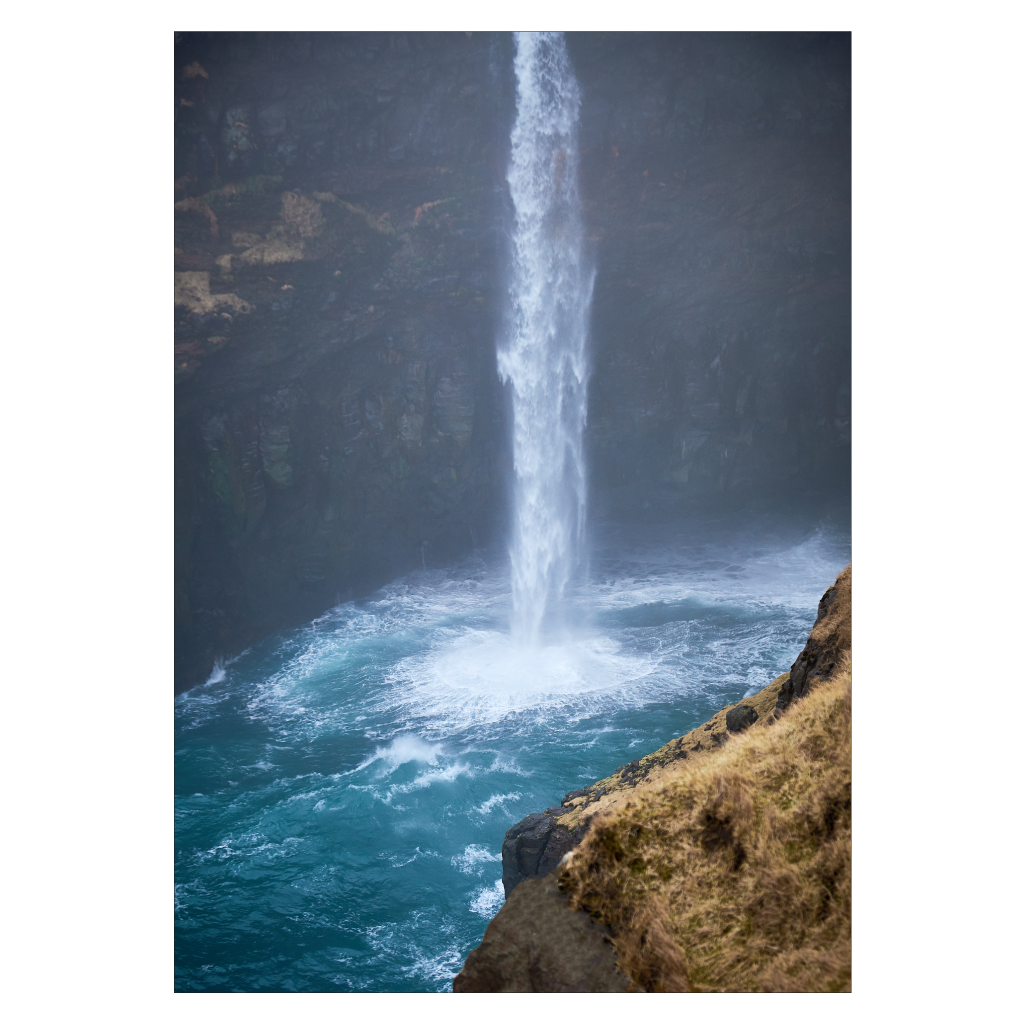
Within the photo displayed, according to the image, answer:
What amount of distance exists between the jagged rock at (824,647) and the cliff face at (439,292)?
1199 inches

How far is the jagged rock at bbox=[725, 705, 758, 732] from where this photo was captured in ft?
31.4

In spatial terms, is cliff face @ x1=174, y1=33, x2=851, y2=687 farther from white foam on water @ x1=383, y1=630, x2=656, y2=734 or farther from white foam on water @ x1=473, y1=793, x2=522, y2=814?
white foam on water @ x1=473, y1=793, x2=522, y2=814

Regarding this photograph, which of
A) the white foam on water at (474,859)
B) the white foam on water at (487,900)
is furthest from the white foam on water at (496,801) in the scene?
the white foam on water at (487,900)

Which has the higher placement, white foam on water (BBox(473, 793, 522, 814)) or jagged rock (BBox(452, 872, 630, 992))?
jagged rock (BBox(452, 872, 630, 992))

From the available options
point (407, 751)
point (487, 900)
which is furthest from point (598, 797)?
point (407, 751)

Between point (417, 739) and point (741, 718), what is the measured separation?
18.0 metres

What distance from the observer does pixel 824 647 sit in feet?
26.4

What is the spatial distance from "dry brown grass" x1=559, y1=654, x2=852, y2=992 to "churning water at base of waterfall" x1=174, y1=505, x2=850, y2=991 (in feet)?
38.4

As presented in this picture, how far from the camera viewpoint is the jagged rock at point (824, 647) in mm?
7684

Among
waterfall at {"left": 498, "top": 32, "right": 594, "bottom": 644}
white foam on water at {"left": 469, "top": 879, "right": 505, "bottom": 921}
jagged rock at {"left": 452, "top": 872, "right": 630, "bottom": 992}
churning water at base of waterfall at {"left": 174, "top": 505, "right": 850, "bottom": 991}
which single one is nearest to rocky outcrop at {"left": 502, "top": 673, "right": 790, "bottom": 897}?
jagged rock at {"left": 452, "top": 872, "right": 630, "bottom": 992}

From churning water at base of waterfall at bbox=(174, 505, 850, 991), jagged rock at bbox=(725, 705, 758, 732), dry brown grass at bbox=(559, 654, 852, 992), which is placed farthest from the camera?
churning water at base of waterfall at bbox=(174, 505, 850, 991)

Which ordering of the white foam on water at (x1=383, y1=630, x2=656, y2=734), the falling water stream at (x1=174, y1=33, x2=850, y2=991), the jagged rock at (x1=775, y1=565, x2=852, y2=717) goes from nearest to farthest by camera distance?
the jagged rock at (x1=775, y1=565, x2=852, y2=717), the falling water stream at (x1=174, y1=33, x2=850, y2=991), the white foam on water at (x1=383, y1=630, x2=656, y2=734)

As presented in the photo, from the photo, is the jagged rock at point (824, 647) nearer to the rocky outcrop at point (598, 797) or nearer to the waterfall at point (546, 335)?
the rocky outcrop at point (598, 797)
